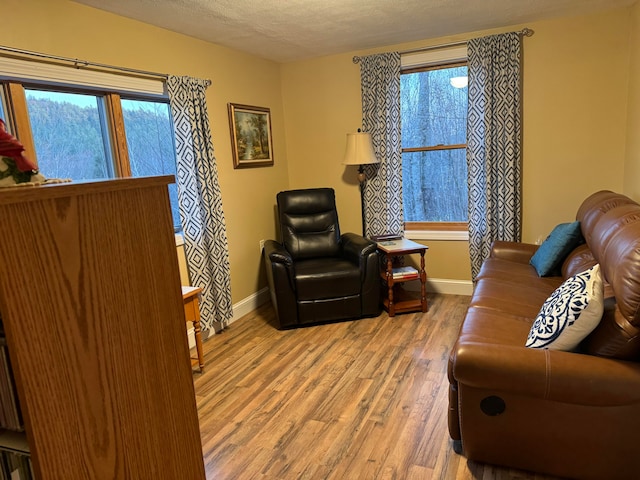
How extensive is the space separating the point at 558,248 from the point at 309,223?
6.74 ft

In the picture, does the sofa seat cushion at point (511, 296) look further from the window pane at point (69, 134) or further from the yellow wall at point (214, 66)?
the window pane at point (69, 134)

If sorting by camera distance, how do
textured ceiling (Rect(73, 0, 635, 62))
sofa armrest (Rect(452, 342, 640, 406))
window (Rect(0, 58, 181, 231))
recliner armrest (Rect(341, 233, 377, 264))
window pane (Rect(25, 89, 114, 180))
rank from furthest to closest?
recliner armrest (Rect(341, 233, 377, 264)), textured ceiling (Rect(73, 0, 635, 62)), window pane (Rect(25, 89, 114, 180)), window (Rect(0, 58, 181, 231)), sofa armrest (Rect(452, 342, 640, 406))

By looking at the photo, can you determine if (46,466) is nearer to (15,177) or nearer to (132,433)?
(132,433)

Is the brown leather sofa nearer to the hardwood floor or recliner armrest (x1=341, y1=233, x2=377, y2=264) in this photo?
the hardwood floor

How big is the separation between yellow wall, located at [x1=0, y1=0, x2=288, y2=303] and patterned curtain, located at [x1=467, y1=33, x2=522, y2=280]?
189cm

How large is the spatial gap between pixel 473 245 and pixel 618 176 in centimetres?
123

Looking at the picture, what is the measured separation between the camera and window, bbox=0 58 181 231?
232 centimetres

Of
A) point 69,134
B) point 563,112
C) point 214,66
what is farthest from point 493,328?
point 214,66

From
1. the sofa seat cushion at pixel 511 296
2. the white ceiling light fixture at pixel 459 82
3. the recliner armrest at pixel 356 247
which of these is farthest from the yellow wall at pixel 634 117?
the recliner armrest at pixel 356 247

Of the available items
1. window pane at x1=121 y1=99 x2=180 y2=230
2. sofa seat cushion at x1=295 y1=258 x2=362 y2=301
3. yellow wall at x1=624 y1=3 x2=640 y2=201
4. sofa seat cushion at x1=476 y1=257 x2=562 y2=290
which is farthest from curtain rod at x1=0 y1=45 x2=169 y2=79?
yellow wall at x1=624 y1=3 x2=640 y2=201

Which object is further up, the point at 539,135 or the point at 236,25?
the point at 236,25

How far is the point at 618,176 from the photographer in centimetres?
348

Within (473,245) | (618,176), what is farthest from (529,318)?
(618,176)

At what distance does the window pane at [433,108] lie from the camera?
392 centimetres
